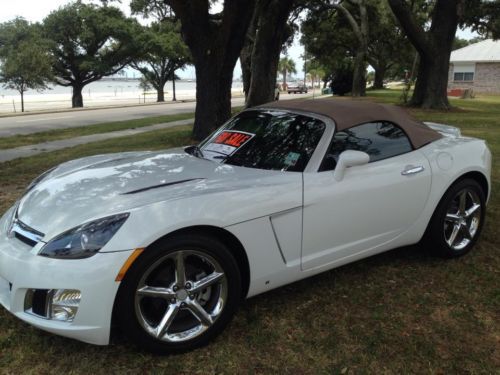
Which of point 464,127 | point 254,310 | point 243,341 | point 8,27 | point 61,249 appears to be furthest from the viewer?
point 8,27

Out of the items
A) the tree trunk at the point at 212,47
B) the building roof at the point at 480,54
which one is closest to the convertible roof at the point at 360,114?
the tree trunk at the point at 212,47

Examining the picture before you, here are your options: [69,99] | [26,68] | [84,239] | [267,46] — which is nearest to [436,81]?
[267,46]

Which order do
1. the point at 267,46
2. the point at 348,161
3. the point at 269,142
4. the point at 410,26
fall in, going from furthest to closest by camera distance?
the point at 410,26
the point at 267,46
the point at 269,142
the point at 348,161

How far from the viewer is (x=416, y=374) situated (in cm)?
259

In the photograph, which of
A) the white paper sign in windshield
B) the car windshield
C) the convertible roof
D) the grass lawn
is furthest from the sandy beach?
the grass lawn

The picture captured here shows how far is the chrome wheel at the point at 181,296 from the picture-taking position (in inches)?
102

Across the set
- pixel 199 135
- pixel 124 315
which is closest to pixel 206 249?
pixel 124 315

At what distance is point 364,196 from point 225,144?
118 centimetres

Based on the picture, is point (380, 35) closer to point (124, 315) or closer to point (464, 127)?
point (464, 127)

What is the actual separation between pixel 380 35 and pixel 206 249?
150 feet

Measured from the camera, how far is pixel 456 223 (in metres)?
4.04

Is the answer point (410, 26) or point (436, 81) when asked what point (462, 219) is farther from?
point (436, 81)

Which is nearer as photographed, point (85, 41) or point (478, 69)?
point (85, 41)

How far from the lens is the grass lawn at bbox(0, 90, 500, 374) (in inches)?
104
